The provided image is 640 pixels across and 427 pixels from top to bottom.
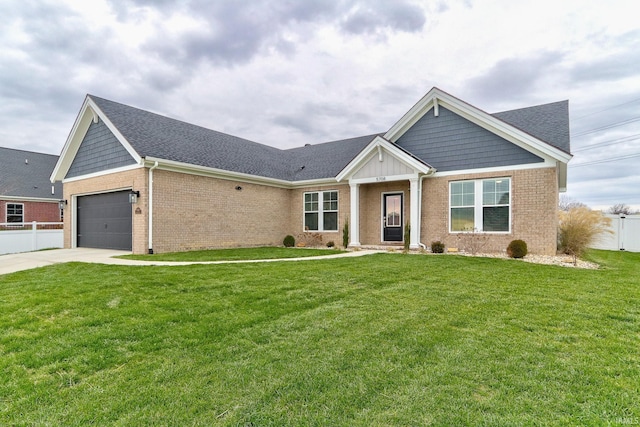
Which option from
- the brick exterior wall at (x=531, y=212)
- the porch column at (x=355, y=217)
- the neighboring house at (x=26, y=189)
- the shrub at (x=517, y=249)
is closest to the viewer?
the shrub at (x=517, y=249)

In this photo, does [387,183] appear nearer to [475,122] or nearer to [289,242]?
[475,122]

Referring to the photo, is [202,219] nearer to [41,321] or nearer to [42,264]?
[42,264]

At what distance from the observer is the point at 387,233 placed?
14.9m

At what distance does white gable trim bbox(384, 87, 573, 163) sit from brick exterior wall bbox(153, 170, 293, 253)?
21.4ft

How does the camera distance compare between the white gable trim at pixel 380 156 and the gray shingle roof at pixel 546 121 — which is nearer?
the gray shingle roof at pixel 546 121

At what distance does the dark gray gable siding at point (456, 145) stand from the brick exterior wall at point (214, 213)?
6881mm

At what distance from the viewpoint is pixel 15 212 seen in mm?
23641

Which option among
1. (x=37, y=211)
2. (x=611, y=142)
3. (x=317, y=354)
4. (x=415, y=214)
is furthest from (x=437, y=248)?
(x=37, y=211)

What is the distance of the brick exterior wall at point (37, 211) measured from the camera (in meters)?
23.0

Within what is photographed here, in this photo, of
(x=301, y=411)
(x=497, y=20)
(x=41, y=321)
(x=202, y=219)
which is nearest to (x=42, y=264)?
(x=202, y=219)

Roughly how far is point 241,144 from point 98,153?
22.5 feet

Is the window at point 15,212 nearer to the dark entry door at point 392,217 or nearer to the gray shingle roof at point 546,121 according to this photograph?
the dark entry door at point 392,217

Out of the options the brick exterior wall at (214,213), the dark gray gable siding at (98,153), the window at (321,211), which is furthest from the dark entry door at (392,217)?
the dark gray gable siding at (98,153)

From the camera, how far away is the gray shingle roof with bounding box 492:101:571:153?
1220 centimetres
